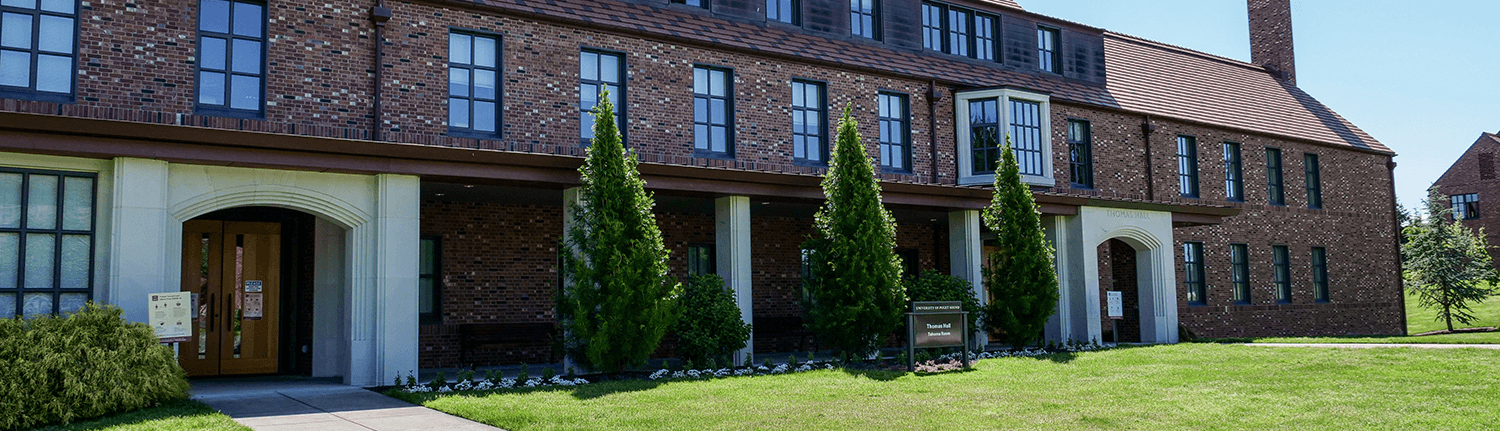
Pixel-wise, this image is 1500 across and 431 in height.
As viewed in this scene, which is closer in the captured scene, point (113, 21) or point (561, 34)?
point (113, 21)

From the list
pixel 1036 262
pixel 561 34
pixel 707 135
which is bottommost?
pixel 1036 262

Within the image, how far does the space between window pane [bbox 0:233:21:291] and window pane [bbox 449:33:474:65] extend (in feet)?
18.9

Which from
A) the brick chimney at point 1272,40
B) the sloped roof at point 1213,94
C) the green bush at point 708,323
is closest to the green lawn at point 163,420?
the green bush at point 708,323

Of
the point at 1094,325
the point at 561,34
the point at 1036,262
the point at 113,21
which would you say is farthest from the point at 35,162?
the point at 1094,325

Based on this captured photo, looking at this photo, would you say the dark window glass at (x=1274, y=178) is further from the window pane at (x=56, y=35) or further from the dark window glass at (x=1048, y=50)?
the window pane at (x=56, y=35)

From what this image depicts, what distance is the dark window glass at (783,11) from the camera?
1958 cm

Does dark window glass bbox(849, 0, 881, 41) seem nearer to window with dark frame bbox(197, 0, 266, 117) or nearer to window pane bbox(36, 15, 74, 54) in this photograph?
window with dark frame bbox(197, 0, 266, 117)

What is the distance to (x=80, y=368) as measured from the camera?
9.98 metres

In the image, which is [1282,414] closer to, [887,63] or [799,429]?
[799,429]

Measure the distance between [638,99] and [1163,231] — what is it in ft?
39.6

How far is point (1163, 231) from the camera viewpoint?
882 inches

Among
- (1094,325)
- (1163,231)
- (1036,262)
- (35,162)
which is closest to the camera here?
(35,162)

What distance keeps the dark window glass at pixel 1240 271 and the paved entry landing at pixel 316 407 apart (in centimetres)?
2081

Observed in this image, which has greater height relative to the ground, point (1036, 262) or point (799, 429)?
point (1036, 262)
